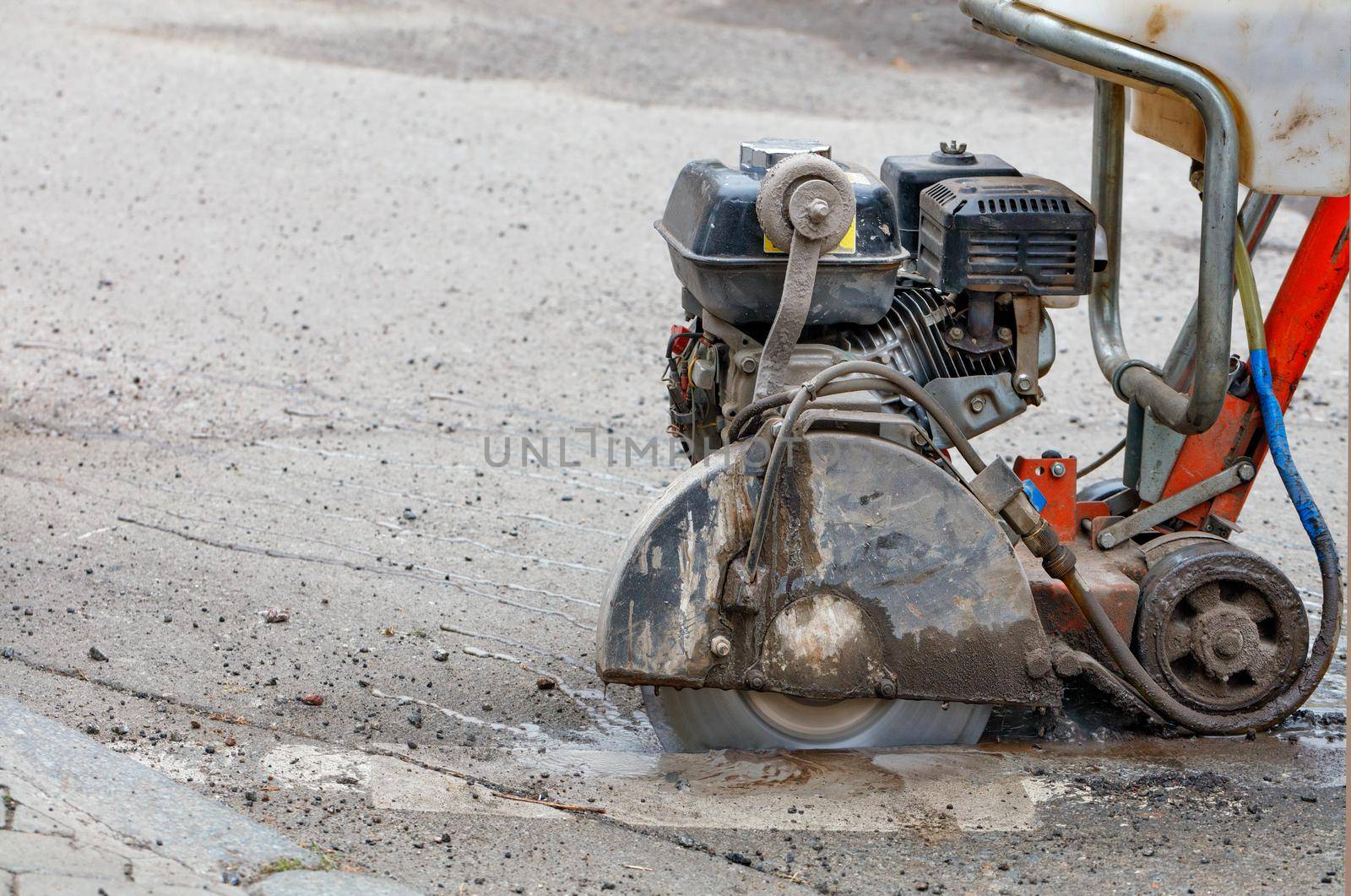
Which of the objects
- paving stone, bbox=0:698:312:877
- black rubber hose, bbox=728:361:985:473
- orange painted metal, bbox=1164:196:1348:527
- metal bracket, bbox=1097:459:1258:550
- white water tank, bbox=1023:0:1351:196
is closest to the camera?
paving stone, bbox=0:698:312:877

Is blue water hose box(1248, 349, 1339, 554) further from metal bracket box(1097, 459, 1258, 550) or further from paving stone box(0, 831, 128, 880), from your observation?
paving stone box(0, 831, 128, 880)

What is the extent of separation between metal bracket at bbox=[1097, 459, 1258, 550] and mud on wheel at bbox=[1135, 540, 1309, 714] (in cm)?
13

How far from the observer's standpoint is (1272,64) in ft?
9.61

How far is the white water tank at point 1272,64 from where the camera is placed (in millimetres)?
2908

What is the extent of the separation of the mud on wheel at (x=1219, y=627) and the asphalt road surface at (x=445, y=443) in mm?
171

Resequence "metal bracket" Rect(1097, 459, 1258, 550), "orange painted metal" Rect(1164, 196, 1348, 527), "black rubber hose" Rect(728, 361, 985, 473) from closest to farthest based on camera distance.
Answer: "black rubber hose" Rect(728, 361, 985, 473) < "orange painted metal" Rect(1164, 196, 1348, 527) < "metal bracket" Rect(1097, 459, 1258, 550)

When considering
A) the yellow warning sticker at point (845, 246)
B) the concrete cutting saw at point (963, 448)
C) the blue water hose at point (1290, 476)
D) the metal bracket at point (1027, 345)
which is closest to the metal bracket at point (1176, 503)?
the concrete cutting saw at point (963, 448)

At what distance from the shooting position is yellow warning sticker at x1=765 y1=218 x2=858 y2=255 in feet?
10.5

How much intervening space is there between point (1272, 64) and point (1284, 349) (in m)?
0.75

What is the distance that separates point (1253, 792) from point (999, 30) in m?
1.80

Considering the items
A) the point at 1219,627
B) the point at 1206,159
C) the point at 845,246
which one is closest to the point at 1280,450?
the point at 1219,627

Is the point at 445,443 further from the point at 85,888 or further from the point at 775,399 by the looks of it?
the point at 85,888

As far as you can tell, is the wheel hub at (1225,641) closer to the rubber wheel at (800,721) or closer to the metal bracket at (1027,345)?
the rubber wheel at (800,721)

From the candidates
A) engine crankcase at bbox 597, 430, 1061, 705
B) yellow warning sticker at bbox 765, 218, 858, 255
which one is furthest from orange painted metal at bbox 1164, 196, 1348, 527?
yellow warning sticker at bbox 765, 218, 858, 255
